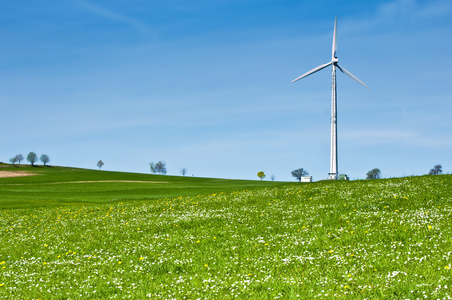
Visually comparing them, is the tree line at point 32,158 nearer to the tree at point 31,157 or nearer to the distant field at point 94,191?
the tree at point 31,157

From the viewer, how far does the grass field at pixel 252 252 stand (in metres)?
8.87

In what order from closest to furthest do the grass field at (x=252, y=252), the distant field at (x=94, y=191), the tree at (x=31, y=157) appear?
the grass field at (x=252, y=252) < the distant field at (x=94, y=191) < the tree at (x=31, y=157)

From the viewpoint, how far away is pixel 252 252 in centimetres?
1251

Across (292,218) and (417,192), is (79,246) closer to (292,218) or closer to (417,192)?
(292,218)

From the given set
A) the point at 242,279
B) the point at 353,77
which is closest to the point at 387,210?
the point at 242,279

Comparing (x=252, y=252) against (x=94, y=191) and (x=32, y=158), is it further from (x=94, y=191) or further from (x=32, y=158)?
(x=32, y=158)

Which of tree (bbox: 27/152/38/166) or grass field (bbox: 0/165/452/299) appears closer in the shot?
grass field (bbox: 0/165/452/299)

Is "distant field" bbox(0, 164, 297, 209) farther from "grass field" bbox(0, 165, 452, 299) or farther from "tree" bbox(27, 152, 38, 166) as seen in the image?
"tree" bbox(27, 152, 38, 166)

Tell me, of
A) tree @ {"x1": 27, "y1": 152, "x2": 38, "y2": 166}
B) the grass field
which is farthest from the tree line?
the grass field

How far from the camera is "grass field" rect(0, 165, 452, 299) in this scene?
887 centimetres

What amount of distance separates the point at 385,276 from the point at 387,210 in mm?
9226

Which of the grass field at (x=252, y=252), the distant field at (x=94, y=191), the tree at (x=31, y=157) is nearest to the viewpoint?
the grass field at (x=252, y=252)

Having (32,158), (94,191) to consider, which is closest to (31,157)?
(32,158)

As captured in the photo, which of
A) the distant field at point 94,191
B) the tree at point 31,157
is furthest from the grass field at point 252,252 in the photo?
the tree at point 31,157
